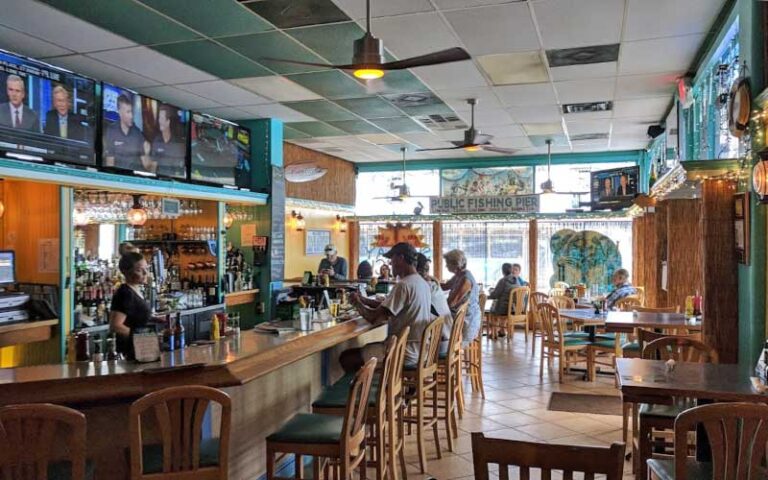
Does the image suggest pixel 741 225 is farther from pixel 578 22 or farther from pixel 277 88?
pixel 277 88

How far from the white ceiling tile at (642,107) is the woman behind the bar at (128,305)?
5.67 metres

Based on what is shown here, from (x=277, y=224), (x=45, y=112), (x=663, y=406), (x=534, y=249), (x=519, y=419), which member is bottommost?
(x=519, y=419)

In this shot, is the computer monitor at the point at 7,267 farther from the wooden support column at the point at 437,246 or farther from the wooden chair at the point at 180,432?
the wooden support column at the point at 437,246

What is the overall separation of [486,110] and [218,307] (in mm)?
4102

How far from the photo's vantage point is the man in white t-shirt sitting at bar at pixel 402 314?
453 centimetres

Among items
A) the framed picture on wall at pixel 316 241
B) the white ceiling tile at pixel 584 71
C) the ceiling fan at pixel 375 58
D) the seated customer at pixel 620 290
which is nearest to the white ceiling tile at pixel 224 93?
the ceiling fan at pixel 375 58

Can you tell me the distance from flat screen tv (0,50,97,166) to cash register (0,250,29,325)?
965 millimetres

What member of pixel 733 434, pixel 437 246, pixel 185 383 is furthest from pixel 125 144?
pixel 437 246

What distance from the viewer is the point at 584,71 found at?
6.04 m

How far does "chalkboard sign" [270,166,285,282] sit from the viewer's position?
825 cm

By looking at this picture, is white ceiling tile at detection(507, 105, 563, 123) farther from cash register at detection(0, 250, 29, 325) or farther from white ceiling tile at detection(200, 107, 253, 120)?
cash register at detection(0, 250, 29, 325)

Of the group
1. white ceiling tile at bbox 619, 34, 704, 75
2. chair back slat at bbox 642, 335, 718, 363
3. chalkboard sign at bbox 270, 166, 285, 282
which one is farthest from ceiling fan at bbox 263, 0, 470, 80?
chalkboard sign at bbox 270, 166, 285, 282

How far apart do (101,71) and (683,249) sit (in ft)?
21.6

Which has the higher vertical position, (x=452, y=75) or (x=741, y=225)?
(x=452, y=75)
